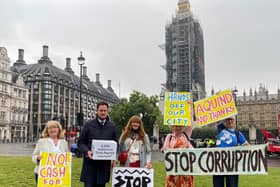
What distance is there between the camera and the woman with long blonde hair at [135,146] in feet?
20.8

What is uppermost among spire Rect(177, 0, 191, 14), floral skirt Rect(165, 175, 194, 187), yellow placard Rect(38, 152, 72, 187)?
spire Rect(177, 0, 191, 14)

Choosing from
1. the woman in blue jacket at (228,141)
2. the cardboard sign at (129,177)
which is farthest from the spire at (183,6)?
the cardboard sign at (129,177)

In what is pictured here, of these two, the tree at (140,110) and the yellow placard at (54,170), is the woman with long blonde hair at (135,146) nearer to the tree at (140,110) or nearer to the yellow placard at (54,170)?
the yellow placard at (54,170)

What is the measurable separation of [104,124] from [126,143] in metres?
0.64

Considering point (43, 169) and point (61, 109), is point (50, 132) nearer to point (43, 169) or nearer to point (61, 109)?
point (43, 169)

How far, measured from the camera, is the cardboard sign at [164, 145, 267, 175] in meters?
6.42

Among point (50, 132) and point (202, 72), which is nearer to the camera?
point (50, 132)

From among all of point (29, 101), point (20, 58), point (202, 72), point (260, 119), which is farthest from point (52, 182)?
point (260, 119)

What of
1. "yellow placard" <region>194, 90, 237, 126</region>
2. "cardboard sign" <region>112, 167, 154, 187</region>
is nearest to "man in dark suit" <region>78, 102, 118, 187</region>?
"cardboard sign" <region>112, 167, 154, 187</region>

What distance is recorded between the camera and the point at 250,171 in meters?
6.42

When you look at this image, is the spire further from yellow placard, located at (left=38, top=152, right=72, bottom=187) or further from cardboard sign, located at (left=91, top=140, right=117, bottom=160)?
yellow placard, located at (left=38, top=152, right=72, bottom=187)

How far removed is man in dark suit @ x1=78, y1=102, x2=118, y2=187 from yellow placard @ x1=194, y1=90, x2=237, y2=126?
8.13ft

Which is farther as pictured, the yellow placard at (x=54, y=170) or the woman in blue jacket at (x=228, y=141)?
the woman in blue jacket at (x=228, y=141)

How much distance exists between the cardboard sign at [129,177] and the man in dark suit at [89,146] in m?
0.23
